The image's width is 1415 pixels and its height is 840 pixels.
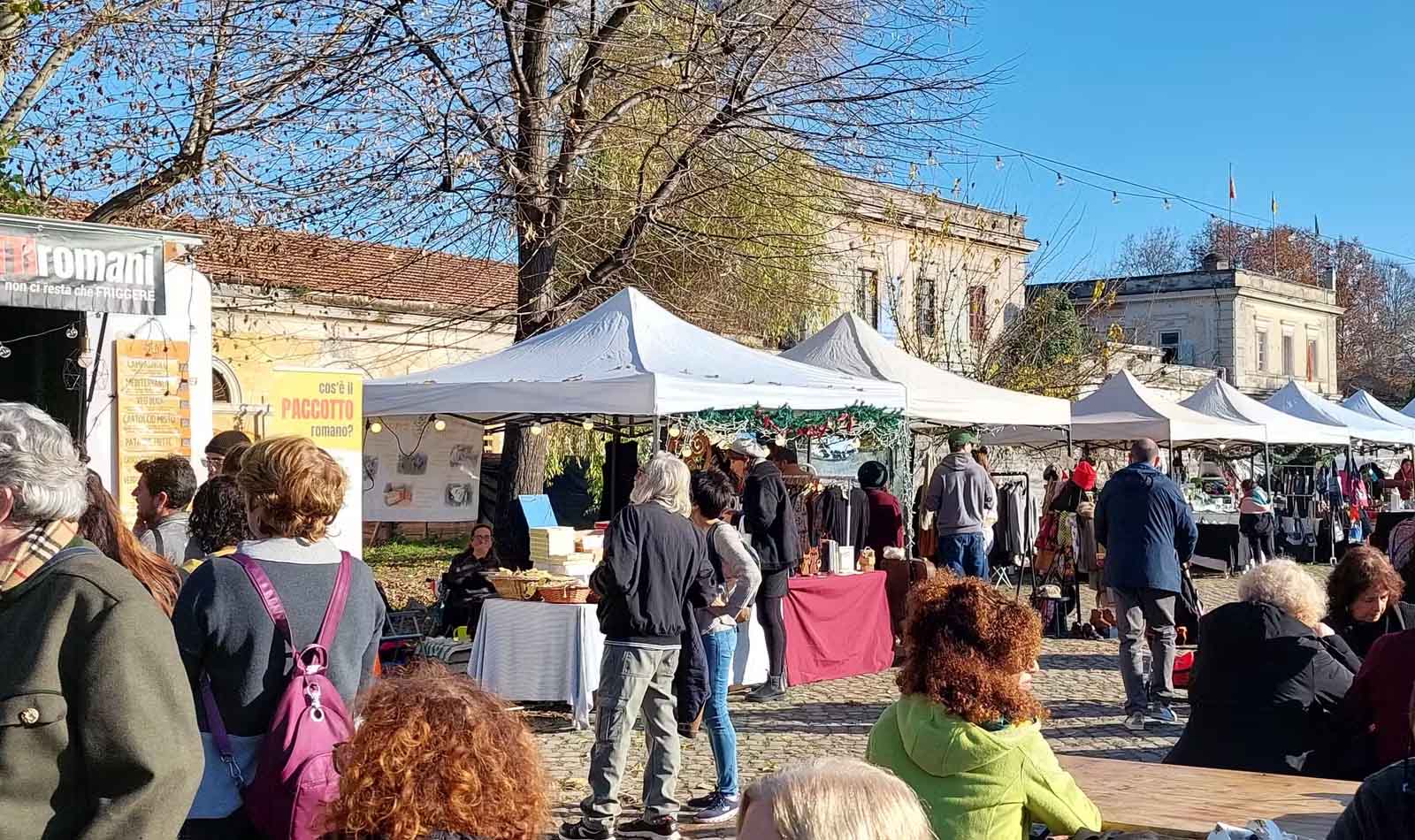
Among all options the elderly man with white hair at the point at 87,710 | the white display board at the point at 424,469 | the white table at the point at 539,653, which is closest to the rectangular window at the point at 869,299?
the white display board at the point at 424,469

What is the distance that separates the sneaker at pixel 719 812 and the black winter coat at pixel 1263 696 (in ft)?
6.98

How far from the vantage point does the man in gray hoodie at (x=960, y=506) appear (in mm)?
11266

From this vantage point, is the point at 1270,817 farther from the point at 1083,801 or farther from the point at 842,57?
the point at 842,57

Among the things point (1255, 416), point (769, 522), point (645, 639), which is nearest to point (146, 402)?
point (645, 639)

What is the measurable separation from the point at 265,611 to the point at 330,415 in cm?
650

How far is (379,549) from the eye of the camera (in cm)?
2219

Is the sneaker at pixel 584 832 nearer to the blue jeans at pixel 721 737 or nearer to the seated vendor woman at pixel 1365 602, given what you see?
Result: the blue jeans at pixel 721 737

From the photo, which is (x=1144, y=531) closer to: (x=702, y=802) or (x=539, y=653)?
(x=702, y=802)

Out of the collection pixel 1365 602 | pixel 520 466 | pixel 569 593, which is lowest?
pixel 569 593

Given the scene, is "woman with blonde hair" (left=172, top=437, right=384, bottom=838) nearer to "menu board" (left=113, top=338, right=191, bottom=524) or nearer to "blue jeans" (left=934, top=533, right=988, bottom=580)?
"menu board" (left=113, top=338, right=191, bottom=524)

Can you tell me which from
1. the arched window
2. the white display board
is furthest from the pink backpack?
the arched window

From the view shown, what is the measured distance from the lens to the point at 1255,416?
19453mm

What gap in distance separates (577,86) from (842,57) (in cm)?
289

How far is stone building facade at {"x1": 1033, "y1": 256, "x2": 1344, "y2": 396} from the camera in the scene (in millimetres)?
48250
